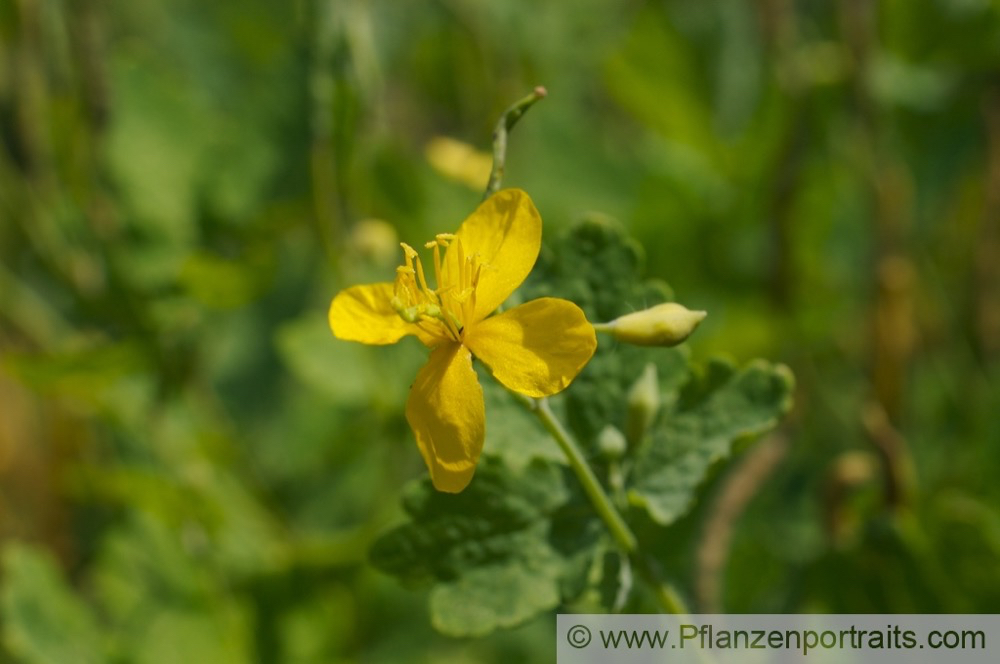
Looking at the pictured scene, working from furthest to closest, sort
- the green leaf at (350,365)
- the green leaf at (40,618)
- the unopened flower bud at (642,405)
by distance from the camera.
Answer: the green leaf at (350,365)
the green leaf at (40,618)
the unopened flower bud at (642,405)

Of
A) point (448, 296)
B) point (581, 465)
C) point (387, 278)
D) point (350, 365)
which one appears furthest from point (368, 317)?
point (350, 365)

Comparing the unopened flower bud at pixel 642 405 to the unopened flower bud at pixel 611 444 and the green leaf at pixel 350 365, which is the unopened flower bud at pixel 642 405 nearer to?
the unopened flower bud at pixel 611 444

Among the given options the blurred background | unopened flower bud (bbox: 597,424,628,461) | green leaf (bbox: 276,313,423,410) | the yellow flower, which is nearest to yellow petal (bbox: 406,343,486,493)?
the yellow flower

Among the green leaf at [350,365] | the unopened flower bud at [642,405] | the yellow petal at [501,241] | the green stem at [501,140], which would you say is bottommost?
the unopened flower bud at [642,405]

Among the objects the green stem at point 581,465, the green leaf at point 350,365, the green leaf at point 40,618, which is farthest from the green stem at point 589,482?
the green leaf at point 40,618

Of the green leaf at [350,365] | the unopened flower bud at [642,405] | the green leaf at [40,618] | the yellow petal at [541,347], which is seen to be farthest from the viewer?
the green leaf at [350,365]

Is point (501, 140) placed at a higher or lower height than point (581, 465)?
higher

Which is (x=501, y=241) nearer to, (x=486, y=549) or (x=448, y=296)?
(x=448, y=296)
